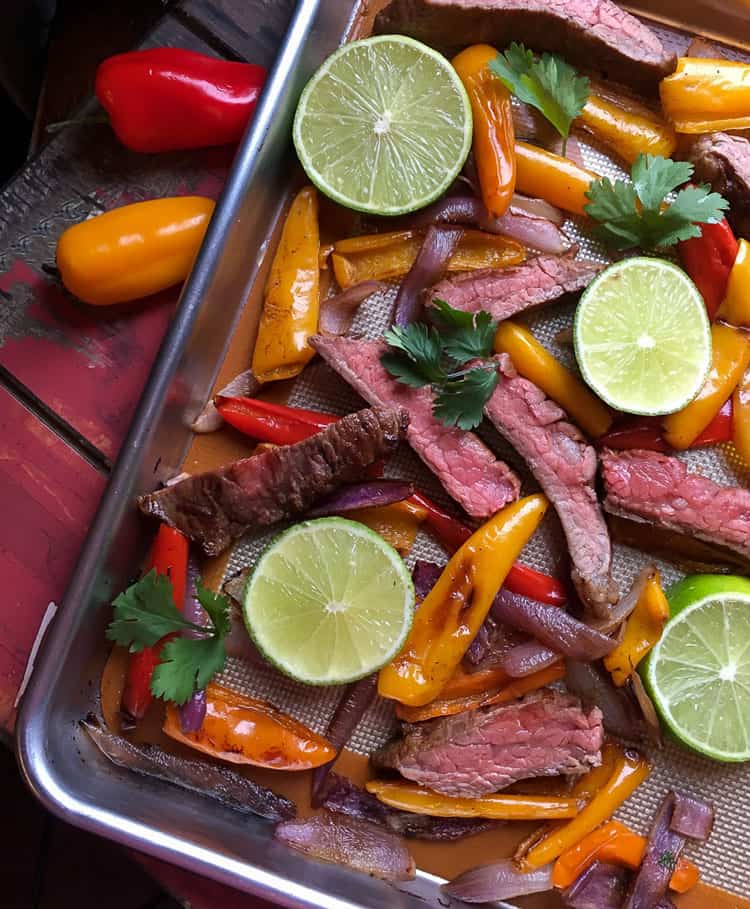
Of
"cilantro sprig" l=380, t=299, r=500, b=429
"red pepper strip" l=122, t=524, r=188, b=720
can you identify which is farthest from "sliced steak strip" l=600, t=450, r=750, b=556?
"red pepper strip" l=122, t=524, r=188, b=720

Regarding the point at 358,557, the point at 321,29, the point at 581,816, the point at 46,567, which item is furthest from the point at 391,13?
the point at 581,816

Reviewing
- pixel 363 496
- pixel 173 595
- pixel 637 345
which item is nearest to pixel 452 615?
pixel 363 496

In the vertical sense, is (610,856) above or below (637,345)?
below

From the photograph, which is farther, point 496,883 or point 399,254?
point 399,254

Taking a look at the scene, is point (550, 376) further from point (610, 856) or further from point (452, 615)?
point (610, 856)

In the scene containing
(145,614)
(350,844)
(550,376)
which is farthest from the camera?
(550,376)
